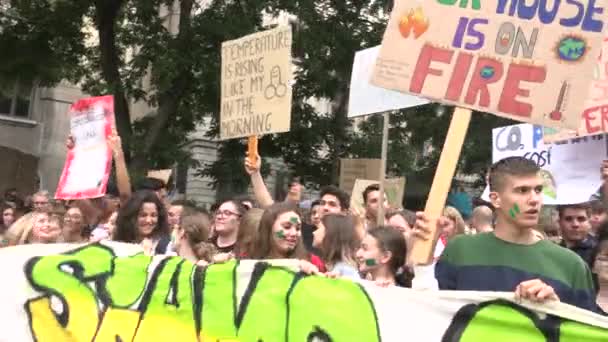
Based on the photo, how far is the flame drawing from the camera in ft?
12.1

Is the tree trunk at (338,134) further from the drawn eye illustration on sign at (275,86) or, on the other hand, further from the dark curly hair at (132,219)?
the dark curly hair at (132,219)

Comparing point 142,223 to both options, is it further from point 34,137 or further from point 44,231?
point 34,137

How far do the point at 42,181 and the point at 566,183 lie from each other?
760 inches

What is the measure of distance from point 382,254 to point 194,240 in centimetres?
138

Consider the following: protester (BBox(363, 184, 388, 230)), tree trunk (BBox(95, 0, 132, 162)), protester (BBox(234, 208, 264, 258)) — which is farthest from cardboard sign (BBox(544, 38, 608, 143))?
tree trunk (BBox(95, 0, 132, 162))

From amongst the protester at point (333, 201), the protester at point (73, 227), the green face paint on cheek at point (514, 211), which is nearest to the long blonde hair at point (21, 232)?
the protester at point (73, 227)

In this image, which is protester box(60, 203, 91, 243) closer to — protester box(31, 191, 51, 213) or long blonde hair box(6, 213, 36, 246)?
long blonde hair box(6, 213, 36, 246)

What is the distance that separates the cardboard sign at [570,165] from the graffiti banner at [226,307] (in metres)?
1.91

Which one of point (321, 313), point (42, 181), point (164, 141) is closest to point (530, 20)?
point (321, 313)

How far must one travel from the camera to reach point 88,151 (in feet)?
20.8

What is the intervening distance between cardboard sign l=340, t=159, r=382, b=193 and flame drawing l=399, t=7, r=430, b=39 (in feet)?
14.1

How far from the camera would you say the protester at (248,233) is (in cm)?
423

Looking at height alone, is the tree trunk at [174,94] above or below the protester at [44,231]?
above

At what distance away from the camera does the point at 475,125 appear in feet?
61.3
